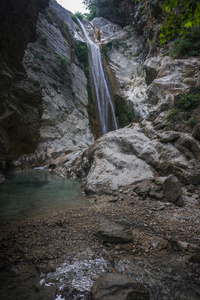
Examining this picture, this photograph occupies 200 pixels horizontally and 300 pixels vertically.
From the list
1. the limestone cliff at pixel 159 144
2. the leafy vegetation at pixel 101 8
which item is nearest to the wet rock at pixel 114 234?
the limestone cliff at pixel 159 144

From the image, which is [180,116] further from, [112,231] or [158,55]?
[158,55]

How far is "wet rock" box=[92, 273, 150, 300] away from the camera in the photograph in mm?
1666

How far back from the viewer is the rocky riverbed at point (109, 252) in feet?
6.17

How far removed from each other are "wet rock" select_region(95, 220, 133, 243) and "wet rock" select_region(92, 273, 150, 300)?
82 centimetres

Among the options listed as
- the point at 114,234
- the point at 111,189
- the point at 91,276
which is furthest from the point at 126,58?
the point at 91,276

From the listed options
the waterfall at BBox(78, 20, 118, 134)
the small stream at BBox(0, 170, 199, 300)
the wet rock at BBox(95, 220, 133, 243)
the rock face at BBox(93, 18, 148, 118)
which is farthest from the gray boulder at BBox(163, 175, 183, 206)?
the waterfall at BBox(78, 20, 118, 134)

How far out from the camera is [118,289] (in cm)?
173

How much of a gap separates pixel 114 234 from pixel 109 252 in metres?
0.33

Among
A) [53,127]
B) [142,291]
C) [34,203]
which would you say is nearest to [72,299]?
[142,291]

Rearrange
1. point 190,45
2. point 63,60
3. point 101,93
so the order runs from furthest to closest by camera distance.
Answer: point 101,93 < point 63,60 < point 190,45

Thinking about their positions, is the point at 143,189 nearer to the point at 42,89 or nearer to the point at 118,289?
the point at 118,289

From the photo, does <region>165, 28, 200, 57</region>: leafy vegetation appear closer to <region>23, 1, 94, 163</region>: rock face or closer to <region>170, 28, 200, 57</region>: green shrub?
<region>170, 28, 200, 57</region>: green shrub

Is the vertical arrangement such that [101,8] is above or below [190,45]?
above

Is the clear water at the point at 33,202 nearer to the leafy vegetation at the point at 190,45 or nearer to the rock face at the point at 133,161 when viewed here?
Result: the rock face at the point at 133,161
